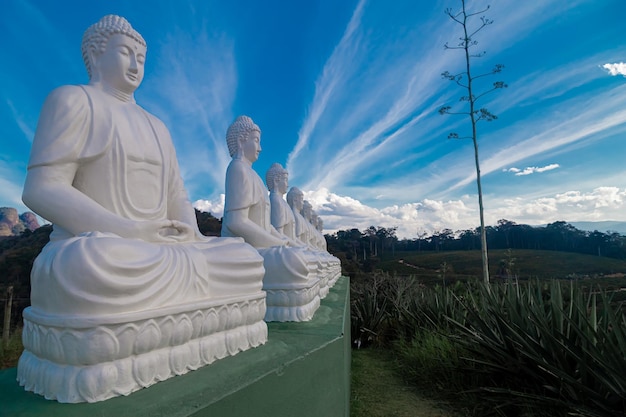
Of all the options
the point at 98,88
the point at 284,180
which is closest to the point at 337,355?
the point at 98,88

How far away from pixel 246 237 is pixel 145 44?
197cm

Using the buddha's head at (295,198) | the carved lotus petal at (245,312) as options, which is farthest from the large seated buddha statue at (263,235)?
the buddha's head at (295,198)

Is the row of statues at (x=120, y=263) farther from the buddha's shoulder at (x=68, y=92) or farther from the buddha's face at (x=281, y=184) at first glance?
the buddha's face at (x=281, y=184)

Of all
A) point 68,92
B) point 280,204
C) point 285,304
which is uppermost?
point 68,92

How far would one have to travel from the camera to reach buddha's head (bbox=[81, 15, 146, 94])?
8.06 ft

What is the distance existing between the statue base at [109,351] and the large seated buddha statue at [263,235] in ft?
3.88

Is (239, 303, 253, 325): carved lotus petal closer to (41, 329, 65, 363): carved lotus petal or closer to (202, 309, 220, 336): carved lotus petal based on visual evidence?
(202, 309, 220, 336): carved lotus petal

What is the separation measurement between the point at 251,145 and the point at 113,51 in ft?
6.17

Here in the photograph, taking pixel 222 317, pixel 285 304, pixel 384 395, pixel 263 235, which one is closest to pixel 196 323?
pixel 222 317

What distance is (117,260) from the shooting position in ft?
5.49

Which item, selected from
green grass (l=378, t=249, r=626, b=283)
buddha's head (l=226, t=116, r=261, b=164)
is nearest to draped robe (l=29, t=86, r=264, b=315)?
buddha's head (l=226, t=116, r=261, b=164)

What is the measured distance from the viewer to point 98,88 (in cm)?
246

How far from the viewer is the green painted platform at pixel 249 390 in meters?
1.46

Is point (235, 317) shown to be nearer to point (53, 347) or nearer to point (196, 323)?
point (196, 323)
